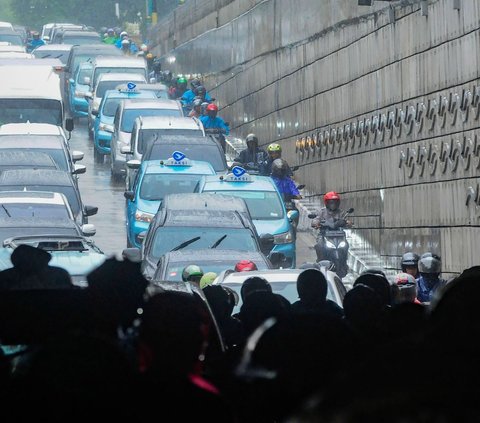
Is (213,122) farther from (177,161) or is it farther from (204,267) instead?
(204,267)

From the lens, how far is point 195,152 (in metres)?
29.9

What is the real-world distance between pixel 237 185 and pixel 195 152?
492 cm

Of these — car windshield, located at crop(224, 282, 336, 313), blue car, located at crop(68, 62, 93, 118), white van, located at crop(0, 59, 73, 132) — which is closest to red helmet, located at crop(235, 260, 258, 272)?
car windshield, located at crop(224, 282, 336, 313)

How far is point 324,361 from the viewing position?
4629 millimetres

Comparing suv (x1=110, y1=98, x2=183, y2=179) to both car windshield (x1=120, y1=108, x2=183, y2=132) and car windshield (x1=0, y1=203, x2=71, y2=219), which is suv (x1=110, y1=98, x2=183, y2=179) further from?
car windshield (x1=0, y1=203, x2=71, y2=219)

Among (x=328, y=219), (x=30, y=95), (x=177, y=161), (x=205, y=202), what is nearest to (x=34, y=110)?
(x=30, y=95)

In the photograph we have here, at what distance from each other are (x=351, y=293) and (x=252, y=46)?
33.4 meters

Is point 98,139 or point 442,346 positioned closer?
point 442,346

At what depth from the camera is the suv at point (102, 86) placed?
4409 cm

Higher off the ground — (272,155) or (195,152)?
(195,152)

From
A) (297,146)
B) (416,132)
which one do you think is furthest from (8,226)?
(297,146)

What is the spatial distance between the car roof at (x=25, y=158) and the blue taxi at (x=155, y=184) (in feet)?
5.40

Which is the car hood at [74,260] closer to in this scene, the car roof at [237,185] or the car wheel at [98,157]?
the car roof at [237,185]

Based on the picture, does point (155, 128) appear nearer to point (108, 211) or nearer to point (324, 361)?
point (108, 211)
